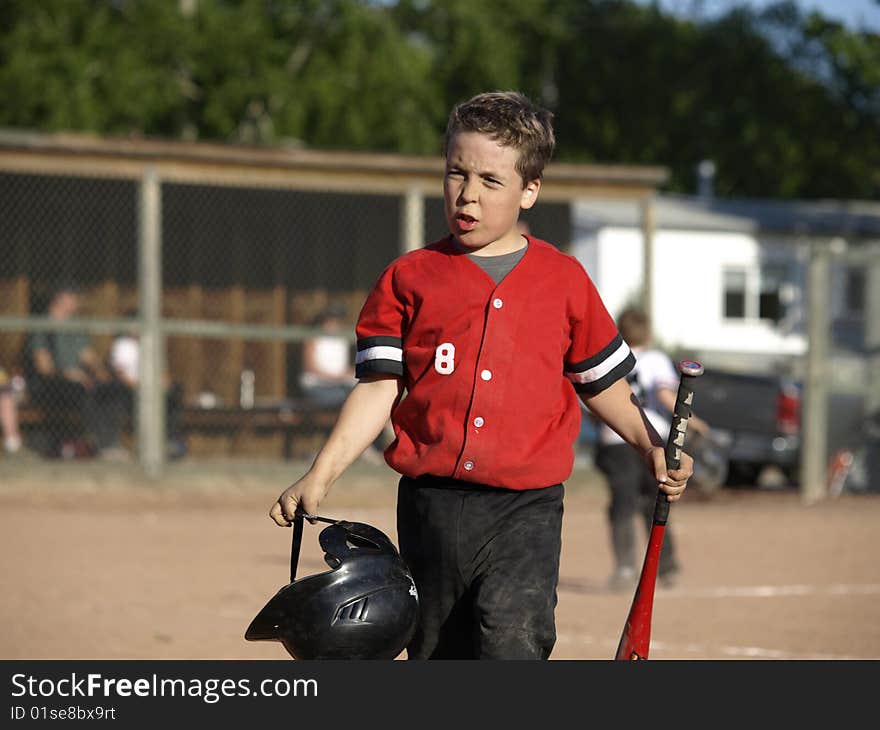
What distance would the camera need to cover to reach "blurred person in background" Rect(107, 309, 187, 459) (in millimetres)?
14814

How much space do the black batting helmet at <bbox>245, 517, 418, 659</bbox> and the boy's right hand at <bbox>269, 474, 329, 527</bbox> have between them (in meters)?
0.10

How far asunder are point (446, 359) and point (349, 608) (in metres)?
0.71

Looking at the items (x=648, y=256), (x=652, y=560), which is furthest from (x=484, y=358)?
(x=648, y=256)

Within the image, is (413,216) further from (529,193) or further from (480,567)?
(480,567)

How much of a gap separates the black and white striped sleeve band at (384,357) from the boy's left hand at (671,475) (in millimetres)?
714

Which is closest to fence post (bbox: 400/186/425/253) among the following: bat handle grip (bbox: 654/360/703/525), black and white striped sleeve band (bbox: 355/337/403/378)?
black and white striped sleeve band (bbox: 355/337/403/378)

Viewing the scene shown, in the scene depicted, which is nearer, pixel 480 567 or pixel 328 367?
pixel 480 567

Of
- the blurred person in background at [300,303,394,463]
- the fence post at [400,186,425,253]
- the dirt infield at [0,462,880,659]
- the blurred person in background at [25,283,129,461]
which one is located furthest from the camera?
the blurred person in background at [300,303,394,463]

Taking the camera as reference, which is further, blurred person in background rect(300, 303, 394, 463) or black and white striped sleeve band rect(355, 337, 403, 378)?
blurred person in background rect(300, 303, 394, 463)

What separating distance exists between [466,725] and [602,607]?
5.31m

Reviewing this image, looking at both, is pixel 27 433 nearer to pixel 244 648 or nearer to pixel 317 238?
pixel 317 238

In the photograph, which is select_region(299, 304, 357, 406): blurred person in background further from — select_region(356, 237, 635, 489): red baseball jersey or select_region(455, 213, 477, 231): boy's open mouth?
select_region(455, 213, 477, 231): boy's open mouth

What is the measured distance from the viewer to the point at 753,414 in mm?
16688

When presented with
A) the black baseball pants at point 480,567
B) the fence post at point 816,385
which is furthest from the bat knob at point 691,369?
the fence post at point 816,385
